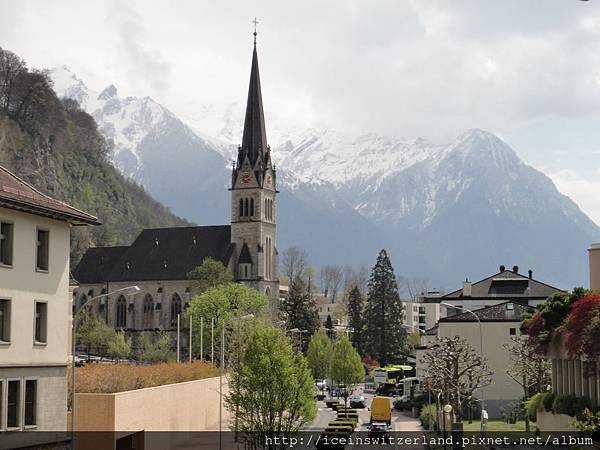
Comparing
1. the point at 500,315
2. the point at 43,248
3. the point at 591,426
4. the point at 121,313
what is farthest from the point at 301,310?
the point at 591,426

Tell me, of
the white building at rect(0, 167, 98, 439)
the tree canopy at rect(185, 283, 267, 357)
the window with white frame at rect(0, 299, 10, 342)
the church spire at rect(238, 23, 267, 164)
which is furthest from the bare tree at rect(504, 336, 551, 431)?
the church spire at rect(238, 23, 267, 164)

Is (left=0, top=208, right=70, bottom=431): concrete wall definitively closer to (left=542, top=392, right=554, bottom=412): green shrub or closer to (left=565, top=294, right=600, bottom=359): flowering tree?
(left=565, top=294, right=600, bottom=359): flowering tree

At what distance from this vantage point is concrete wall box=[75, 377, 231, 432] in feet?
147

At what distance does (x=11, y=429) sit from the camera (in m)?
37.3

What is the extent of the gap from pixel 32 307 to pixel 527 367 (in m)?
39.8

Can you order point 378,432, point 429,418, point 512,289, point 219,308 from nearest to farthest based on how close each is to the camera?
point 378,432 < point 429,418 < point 512,289 < point 219,308

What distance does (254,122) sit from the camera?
15675 cm

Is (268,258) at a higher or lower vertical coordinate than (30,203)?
higher

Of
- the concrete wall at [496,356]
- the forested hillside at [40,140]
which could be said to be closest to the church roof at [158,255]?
the forested hillside at [40,140]

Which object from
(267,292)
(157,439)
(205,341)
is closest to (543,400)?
(157,439)

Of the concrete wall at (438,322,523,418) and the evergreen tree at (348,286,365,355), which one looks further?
the evergreen tree at (348,286,365,355)

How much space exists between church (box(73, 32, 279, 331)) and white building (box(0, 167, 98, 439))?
112473 millimetres

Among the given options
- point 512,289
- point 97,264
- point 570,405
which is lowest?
point 570,405

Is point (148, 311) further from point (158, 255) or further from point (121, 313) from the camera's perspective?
point (158, 255)
